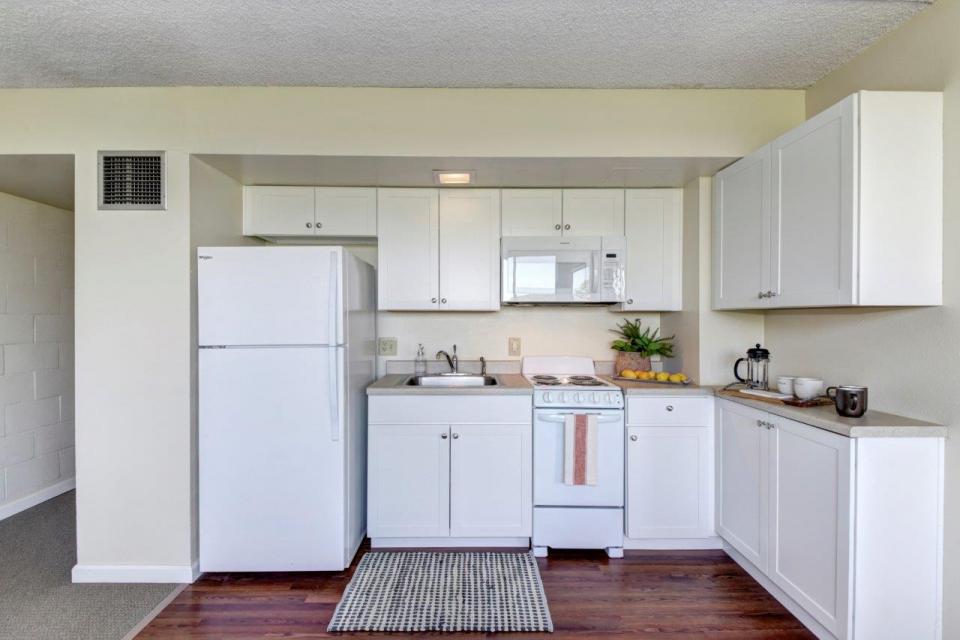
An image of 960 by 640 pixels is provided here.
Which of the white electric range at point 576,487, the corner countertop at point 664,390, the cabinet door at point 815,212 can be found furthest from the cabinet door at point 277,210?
the cabinet door at point 815,212

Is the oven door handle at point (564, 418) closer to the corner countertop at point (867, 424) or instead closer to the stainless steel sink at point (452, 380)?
the stainless steel sink at point (452, 380)

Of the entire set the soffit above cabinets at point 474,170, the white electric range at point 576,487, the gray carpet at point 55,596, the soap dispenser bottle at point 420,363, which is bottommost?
the gray carpet at point 55,596

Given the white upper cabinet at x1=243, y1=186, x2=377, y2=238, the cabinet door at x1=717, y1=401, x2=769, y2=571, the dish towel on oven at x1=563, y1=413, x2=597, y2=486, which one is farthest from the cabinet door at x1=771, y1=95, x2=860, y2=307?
the white upper cabinet at x1=243, y1=186, x2=377, y2=238

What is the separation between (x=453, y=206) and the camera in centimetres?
276

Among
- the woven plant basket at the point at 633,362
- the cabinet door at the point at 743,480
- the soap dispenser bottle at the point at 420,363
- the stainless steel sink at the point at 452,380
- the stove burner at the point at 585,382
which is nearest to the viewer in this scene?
the cabinet door at the point at 743,480

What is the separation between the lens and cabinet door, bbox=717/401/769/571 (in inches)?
80.4

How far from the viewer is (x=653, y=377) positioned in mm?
2729

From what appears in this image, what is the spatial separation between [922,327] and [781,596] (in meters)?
1.36

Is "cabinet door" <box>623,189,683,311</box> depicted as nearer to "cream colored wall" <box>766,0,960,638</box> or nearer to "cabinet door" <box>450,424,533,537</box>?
"cream colored wall" <box>766,0,960,638</box>

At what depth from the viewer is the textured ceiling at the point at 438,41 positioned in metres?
1.66

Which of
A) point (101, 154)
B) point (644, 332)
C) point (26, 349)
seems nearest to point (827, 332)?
point (644, 332)

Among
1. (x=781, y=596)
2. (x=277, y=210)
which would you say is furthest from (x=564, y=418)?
(x=277, y=210)

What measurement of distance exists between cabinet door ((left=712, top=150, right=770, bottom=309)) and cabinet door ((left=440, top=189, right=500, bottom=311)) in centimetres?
132

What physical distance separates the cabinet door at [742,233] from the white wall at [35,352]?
183 inches
